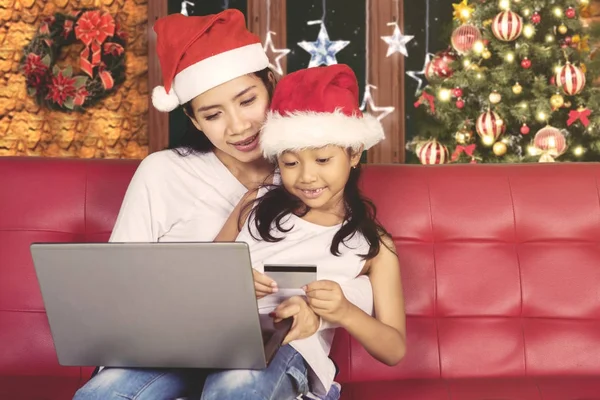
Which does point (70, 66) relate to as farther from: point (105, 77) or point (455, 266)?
point (455, 266)

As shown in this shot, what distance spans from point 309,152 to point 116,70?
3825mm

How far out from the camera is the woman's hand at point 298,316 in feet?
4.14

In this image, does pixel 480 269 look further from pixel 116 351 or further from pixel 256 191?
pixel 116 351

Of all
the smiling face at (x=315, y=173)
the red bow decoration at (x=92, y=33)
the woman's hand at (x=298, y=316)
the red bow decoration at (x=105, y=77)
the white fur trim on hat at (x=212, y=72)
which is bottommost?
the woman's hand at (x=298, y=316)

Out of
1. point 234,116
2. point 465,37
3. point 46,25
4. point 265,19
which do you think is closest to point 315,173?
point 234,116

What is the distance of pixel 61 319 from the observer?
1143 millimetres

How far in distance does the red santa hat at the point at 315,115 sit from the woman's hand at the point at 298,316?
0.36 metres

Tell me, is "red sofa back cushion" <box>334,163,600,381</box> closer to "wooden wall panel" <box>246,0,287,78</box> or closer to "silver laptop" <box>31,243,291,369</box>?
"silver laptop" <box>31,243,291,369</box>

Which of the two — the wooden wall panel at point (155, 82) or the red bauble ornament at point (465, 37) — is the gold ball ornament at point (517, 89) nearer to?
the red bauble ornament at point (465, 37)

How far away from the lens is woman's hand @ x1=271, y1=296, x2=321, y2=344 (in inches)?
49.6

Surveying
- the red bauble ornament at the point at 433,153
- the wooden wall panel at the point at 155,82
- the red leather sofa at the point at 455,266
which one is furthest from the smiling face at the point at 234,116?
the wooden wall panel at the point at 155,82

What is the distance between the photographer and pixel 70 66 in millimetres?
4945

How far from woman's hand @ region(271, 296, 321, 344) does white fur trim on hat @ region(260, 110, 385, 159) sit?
1.15ft

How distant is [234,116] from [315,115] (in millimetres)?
204
